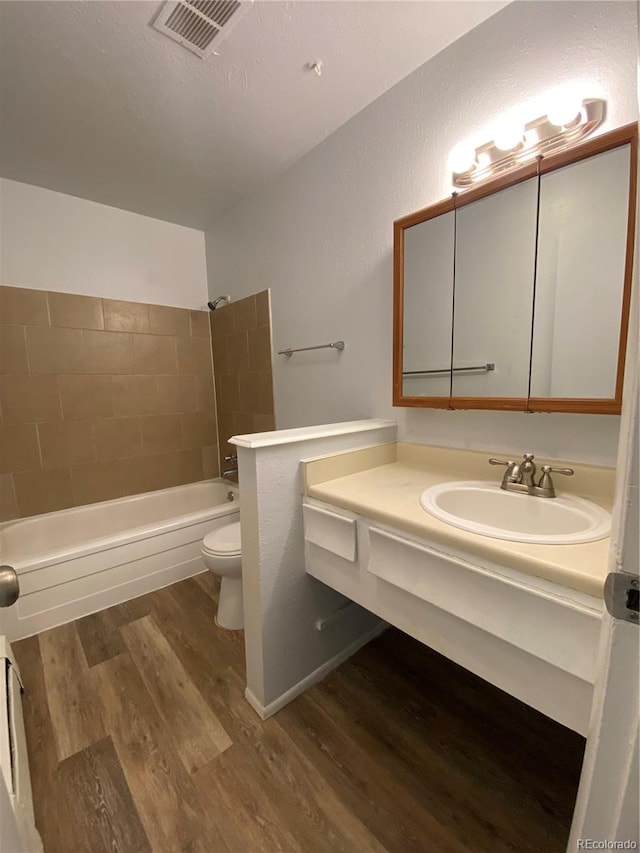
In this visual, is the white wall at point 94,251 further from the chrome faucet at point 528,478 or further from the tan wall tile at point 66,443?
the chrome faucet at point 528,478

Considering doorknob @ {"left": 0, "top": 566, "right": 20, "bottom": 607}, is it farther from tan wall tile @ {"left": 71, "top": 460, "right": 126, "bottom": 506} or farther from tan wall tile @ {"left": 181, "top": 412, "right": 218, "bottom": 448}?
tan wall tile @ {"left": 181, "top": 412, "right": 218, "bottom": 448}

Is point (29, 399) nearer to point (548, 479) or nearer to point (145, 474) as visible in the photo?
point (145, 474)

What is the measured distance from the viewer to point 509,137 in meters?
1.11

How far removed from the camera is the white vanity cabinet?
2.18ft

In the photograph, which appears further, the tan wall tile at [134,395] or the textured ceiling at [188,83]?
the tan wall tile at [134,395]

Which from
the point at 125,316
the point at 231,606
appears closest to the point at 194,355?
the point at 125,316

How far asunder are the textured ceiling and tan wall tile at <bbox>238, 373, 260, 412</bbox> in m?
1.21

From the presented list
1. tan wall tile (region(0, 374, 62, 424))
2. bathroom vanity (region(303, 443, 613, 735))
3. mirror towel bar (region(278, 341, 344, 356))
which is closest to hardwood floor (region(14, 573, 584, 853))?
bathroom vanity (region(303, 443, 613, 735))

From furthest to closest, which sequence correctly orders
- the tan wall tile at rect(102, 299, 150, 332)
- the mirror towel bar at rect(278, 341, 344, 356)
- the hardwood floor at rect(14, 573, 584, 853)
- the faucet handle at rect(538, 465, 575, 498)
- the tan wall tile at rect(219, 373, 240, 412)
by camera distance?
the tan wall tile at rect(219, 373, 240, 412)
the tan wall tile at rect(102, 299, 150, 332)
the mirror towel bar at rect(278, 341, 344, 356)
the faucet handle at rect(538, 465, 575, 498)
the hardwood floor at rect(14, 573, 584, 853)

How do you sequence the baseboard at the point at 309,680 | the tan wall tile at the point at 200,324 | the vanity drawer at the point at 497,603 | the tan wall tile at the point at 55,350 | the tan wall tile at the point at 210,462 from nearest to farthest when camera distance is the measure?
the vanity drawer at the point at 497,603 → the baseboard at the point at 309,680 → the tan wall tile at the point at 55,350 → the tan wall tile at the point at 200,324 → the tan wall tile at the point at 210,462

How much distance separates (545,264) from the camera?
3.58 ft

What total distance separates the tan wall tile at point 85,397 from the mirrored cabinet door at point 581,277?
2.55 m

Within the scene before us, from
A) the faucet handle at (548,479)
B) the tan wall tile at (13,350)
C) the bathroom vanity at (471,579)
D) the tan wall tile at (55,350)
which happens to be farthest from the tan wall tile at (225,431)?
the faucet handle at (548,479)

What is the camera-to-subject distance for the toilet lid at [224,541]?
1690 millimetres
